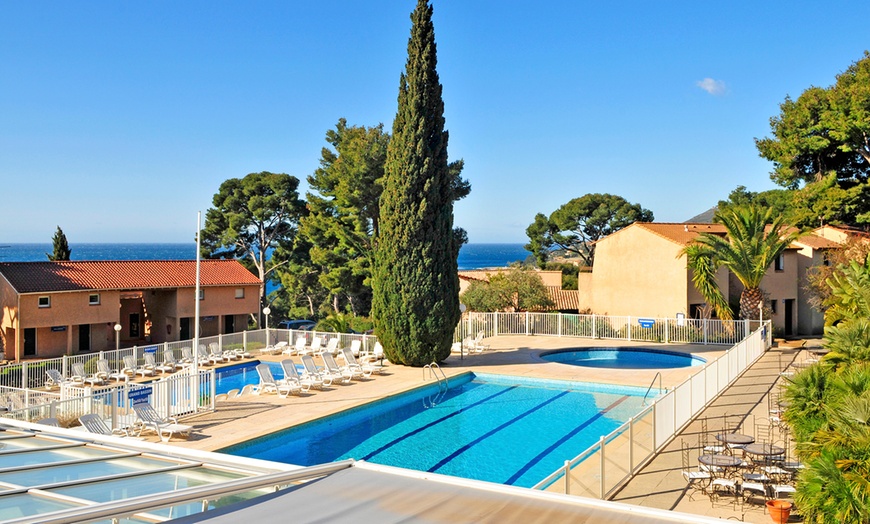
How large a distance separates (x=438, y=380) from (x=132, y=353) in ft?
37.7

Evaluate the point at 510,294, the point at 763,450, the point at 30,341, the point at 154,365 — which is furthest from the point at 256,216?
the point at 763,450

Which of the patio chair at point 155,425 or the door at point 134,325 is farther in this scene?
the door at point 134,325

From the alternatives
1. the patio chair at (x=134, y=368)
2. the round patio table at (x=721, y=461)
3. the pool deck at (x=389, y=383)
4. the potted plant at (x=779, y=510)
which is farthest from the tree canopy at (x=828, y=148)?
the patio chair at (x=134, y=368)

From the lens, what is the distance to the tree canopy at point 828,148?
112ft

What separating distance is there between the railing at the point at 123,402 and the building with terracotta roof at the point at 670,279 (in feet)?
72.6

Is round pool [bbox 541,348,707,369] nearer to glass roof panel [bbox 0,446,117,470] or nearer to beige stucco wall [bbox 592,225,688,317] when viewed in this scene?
beige stucco wall [bbox 592,225,688,317]

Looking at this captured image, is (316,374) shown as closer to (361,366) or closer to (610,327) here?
(361,366)

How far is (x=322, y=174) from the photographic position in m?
41.5

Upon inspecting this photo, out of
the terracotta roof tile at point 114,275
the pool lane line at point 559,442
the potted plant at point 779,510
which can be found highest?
the terracotta roof tile at point 114,275

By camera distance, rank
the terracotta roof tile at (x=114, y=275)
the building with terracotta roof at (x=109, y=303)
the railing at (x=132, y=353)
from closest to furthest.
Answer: the railing at (x=132, y=353), the building with terracotta roof at (x=109, y=303), the terracotta roof tile at (x=114, y=275)

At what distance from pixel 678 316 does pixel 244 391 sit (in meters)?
18.6

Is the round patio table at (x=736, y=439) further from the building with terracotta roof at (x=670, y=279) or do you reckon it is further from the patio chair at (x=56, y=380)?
the building with terracotta roof at (x=670, y=279)

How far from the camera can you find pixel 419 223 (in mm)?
23234


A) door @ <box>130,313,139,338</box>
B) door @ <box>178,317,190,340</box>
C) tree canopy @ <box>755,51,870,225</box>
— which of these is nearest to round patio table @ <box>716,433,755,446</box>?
tree canopy @ <box>755,51,870,225</box>
